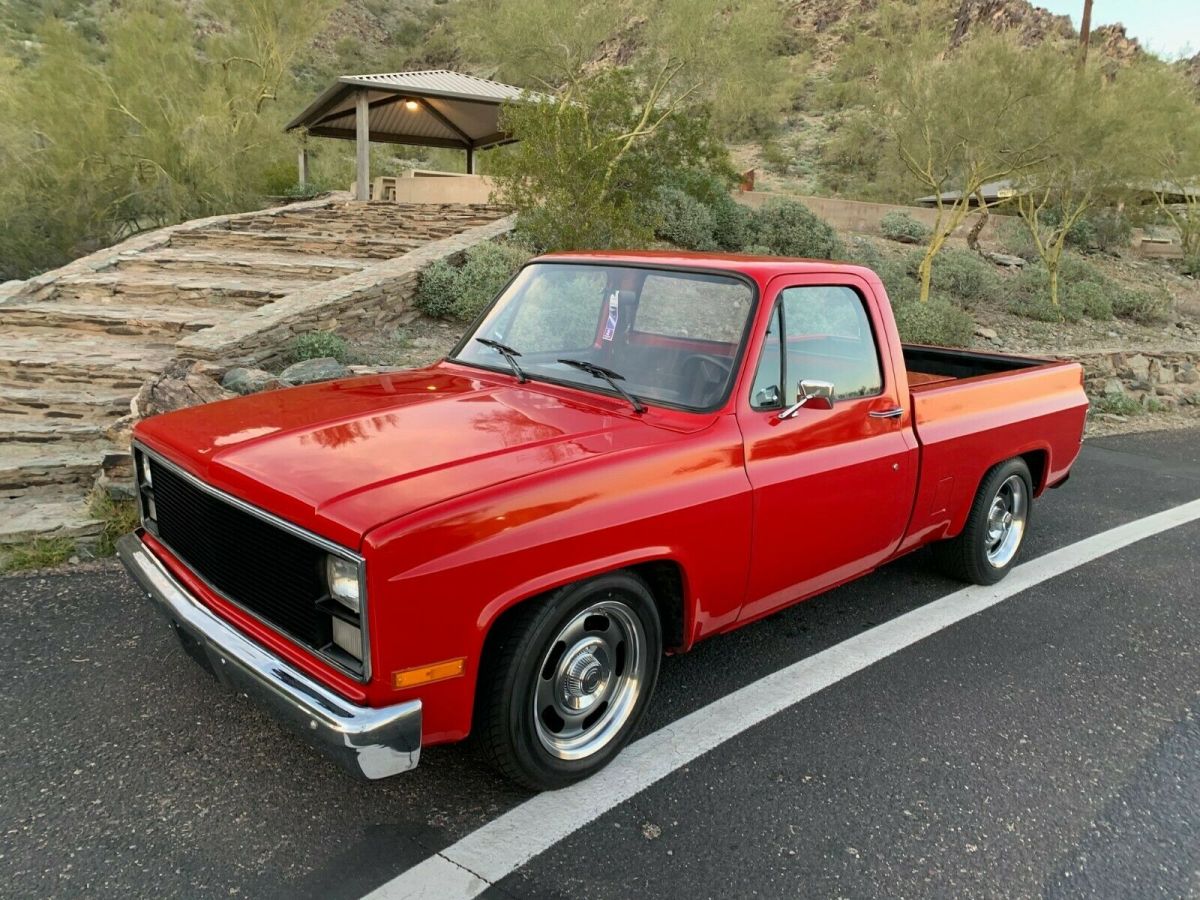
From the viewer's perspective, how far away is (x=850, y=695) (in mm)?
3354

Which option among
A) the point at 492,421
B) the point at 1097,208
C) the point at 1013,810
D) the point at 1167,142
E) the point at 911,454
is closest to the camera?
the point at 1013,810

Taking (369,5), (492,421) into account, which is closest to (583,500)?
(492,421)

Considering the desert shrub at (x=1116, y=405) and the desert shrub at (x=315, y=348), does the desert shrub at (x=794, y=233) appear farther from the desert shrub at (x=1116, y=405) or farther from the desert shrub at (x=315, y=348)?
the desert shrub at (x=315, y=348)

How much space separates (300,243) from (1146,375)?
11840 mm

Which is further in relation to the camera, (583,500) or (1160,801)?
(1160,801)

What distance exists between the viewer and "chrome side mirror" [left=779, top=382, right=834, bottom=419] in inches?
122

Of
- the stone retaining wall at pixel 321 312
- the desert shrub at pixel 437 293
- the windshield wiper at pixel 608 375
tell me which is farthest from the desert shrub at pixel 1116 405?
the windshield wiper at pixel 608 375

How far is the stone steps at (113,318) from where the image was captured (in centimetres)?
854

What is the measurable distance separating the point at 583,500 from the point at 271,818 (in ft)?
4.34

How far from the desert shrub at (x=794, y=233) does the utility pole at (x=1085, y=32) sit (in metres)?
6.24

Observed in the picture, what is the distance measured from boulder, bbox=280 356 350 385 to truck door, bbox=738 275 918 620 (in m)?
4.19

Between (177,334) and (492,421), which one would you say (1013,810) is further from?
(177,334)

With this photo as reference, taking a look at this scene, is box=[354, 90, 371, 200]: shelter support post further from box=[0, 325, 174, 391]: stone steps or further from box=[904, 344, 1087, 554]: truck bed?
box=[904, 344, 1087, 554]: truck bed

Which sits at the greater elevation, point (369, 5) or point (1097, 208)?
point (369, 5)
